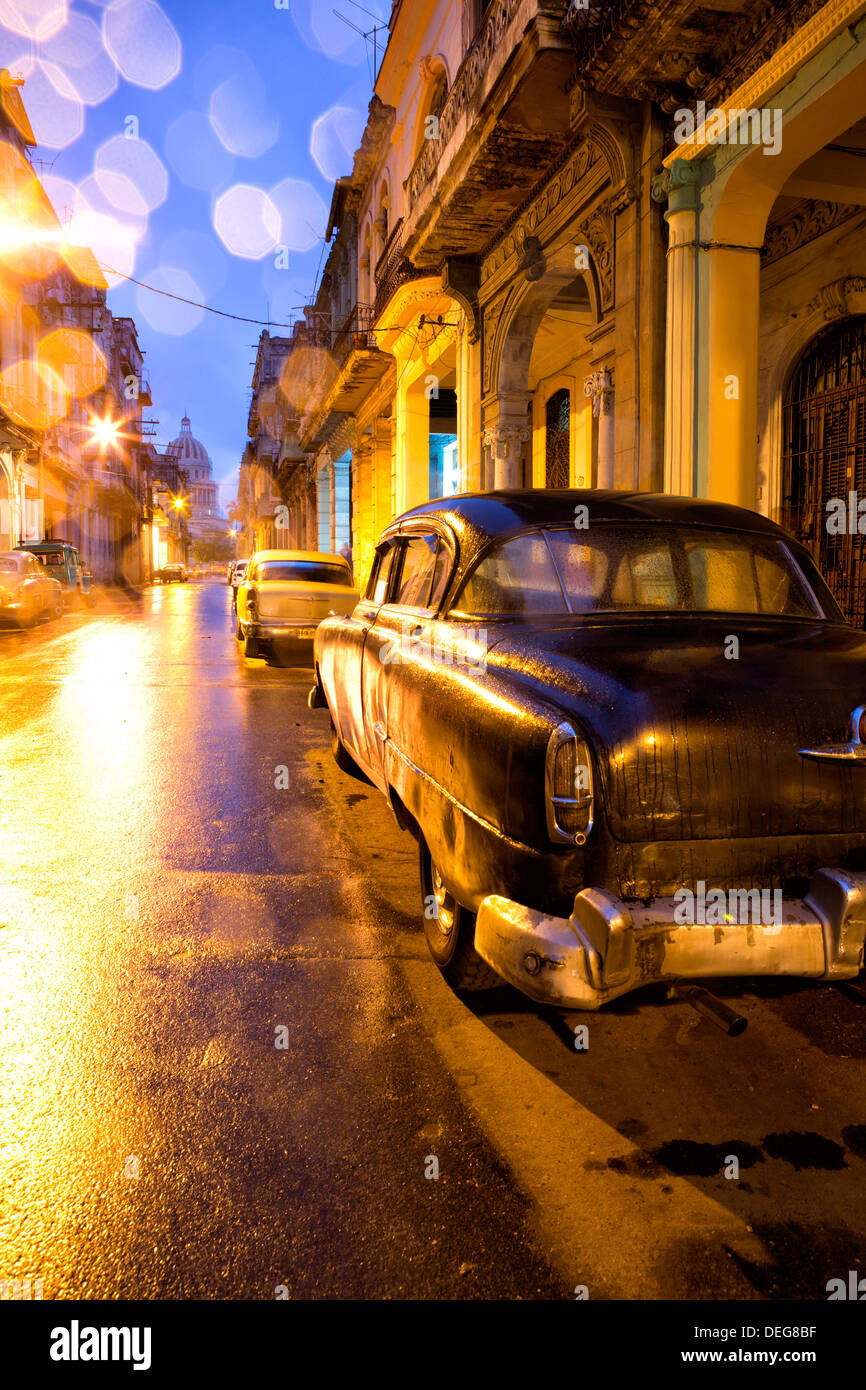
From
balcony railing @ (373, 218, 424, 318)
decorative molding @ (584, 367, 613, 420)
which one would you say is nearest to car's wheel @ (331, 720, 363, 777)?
decorative molding @ (584, 367, 613, 420)

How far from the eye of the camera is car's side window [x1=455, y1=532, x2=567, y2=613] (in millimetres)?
3391

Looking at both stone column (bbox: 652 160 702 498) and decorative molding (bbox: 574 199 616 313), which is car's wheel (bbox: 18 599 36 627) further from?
stone column (bbox: 652 160 702 498)

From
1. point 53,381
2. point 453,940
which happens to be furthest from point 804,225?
point 53,381

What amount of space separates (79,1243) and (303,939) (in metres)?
1.75

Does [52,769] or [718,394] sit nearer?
[52,769]

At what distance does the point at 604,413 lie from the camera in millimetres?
10188

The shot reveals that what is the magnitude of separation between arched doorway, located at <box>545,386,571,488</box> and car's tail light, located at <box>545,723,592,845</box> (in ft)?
49.2

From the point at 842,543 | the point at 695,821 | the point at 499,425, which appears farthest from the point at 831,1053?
the point at 499,425

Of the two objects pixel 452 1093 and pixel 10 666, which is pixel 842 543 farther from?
pixel 10 666

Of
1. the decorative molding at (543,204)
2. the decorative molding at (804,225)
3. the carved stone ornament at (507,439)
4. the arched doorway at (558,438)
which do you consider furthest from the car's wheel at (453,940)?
the arched doorway at (558,438)

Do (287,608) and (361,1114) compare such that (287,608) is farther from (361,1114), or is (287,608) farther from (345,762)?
(361,1114)

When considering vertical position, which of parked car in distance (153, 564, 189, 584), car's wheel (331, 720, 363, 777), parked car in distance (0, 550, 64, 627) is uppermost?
parked car in distance (153, 564, 189, 584)

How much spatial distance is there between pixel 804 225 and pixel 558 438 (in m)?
7.97

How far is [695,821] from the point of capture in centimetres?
249
